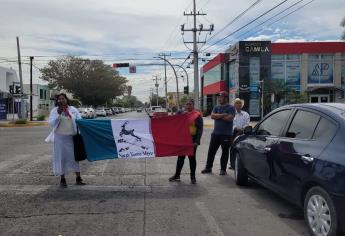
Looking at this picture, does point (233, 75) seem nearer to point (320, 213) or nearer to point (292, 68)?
point (292, 68)

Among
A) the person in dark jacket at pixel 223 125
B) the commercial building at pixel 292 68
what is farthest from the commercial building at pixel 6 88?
the person in dark jacket at pixel 223 125

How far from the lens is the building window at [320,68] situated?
48844 mm

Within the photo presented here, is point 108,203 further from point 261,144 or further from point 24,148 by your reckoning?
point 24,148

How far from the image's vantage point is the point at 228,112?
34.2 ft

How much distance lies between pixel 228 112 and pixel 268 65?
39.2 m

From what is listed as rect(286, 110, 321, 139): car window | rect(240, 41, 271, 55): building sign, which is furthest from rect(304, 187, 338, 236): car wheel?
rect(240, 41, 271, 55): building sign

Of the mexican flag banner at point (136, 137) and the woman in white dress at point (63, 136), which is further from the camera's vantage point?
the mexican flag banner at point (136, 137)

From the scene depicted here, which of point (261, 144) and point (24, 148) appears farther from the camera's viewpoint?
point (24, 148)

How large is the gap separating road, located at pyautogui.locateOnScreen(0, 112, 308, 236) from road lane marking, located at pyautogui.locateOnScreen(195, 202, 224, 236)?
1cm

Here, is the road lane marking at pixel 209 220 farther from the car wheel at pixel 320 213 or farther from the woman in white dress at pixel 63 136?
the woman in white dress at pixel 63 136

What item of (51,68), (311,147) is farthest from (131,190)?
(51,68)

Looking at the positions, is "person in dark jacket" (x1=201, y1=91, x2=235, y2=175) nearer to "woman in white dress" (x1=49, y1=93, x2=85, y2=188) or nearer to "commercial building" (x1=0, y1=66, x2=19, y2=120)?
"woman in white dress" (x1=49, y1=93, x2=85, y2=188)

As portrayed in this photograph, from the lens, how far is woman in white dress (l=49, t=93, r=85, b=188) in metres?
9.02

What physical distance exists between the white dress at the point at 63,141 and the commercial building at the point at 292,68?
39724 mm
